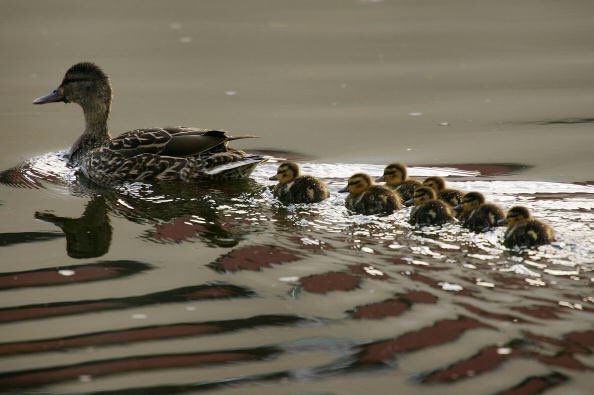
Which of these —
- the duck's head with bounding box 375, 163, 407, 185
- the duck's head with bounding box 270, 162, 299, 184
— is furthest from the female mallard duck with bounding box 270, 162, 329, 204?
the duck's head with bounding box 375, 163, 407, 185

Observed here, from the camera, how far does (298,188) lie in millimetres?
5879

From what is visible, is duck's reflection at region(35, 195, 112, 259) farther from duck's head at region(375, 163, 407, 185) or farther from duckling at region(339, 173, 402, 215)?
duck's head at region(375, 163, 407, 185)

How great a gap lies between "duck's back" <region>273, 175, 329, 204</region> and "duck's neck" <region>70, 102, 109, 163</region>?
5.85ft

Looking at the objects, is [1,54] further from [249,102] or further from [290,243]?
[290,243]

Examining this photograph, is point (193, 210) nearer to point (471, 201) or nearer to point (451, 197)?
point (451, 197)

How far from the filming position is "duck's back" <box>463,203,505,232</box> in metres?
5.25

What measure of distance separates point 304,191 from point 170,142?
128 centimetres

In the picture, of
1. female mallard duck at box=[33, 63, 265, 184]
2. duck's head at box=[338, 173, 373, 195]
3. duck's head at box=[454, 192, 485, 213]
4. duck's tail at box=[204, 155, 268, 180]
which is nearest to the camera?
duck's head at box=[454, 192, 485, 213]

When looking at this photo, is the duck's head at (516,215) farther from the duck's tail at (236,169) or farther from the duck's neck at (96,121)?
the duck's neck at (96,121)

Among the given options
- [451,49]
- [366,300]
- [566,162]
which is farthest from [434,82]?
[366,300]

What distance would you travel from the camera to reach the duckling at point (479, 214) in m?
5.25

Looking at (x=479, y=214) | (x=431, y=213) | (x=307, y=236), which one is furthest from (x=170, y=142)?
(x=479, y=214)

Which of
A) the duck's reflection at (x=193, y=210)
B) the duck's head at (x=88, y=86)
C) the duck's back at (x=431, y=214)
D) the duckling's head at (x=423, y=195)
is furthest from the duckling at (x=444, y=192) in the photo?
the duck's head at (x=88, y=86)

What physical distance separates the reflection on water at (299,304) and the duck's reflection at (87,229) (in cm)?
2
